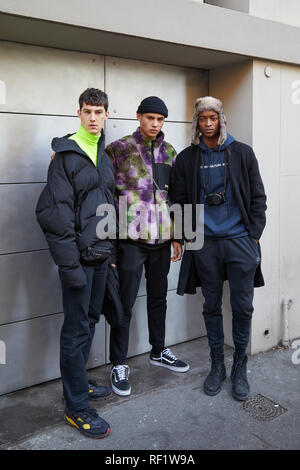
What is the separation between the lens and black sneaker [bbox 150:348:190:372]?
4.19 meters

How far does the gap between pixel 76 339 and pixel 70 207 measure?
2.98 feet

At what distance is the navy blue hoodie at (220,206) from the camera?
3.67 meters

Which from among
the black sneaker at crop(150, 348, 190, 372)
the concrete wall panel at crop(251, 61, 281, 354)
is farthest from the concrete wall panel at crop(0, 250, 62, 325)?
the concrete wall panel at crop(251, 61, 281, 354)

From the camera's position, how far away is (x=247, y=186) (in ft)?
12.0

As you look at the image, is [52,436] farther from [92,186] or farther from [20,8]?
[20,8]

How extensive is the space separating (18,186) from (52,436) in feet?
6.11

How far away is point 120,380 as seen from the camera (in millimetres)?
3797

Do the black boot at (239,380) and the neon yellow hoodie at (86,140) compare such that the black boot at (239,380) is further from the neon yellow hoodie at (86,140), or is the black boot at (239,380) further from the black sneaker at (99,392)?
the neon yellow hoodie at (86,140)

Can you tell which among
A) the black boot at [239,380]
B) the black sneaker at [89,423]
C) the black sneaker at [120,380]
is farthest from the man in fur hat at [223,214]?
the black sneaker at [89,423]

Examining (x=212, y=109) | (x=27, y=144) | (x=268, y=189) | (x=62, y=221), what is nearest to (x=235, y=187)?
(x=212, y=109)

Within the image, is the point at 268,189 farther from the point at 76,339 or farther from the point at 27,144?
the point at 76,339

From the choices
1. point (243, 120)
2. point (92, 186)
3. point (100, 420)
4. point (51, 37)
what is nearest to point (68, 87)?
point (51, 37)

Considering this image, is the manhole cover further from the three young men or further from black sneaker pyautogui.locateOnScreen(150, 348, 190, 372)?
black sneaker pyautogui.locateOnScreen(150, 348, 190, 372)

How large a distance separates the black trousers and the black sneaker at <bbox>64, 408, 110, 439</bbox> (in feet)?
2.23
